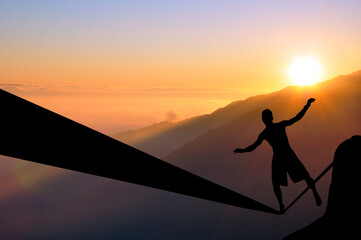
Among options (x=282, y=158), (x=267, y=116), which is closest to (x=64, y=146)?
(x=267, y=116)

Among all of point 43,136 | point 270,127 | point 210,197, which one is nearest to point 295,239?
point 270,127

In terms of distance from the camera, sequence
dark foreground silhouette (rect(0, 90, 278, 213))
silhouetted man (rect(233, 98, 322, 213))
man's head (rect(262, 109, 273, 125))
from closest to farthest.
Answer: dark foreground silhouette (rect(0, 90, 278, 213)) < man's head (rect(262, 109, 273, 125)) < silhouetted man (rect(233, 98, 322, 213))

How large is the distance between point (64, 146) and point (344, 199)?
9.35 metres

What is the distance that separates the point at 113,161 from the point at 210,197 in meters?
1.31

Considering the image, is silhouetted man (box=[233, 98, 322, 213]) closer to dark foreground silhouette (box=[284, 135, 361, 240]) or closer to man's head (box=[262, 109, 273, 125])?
man's head (box=[262, 109, 273, 125])

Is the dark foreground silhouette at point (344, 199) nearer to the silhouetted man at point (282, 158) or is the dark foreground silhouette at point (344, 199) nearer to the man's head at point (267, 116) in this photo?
the silhouetted man at point (282, 158)

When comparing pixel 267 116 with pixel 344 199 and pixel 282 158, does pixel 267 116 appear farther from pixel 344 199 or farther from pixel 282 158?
pixel 344 199

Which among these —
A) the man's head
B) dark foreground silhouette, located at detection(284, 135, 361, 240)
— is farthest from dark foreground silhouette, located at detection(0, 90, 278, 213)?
dark foreground silhouette, located at detection(284, 135, 361, 240)

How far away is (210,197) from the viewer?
2.74 m

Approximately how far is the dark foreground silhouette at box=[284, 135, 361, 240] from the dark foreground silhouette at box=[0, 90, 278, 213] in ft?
26.7

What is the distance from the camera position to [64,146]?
141cm

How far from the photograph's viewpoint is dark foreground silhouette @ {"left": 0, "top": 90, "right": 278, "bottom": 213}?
1.30 m

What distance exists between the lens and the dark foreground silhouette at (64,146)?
1.30 metres

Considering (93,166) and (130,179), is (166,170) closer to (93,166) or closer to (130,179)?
(130,179)
